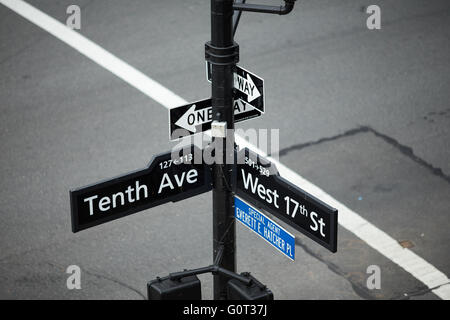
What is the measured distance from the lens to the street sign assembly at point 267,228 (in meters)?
5.75

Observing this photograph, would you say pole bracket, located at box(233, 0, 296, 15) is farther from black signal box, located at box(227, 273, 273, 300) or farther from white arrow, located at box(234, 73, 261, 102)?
black signal box, located at box(227, 273, 273, 300)

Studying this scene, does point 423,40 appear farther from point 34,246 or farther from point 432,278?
point 34,246

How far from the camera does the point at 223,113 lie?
568 cm

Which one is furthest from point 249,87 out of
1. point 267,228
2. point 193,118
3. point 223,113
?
point 267,228

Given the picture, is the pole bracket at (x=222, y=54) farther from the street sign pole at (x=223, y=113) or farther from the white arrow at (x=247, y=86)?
the white arrow at (x=247, y=86)

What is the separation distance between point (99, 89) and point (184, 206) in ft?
10.3

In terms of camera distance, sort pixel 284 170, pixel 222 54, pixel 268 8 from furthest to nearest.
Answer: pixel 284 170
pixel 222 54
pixel 268 8

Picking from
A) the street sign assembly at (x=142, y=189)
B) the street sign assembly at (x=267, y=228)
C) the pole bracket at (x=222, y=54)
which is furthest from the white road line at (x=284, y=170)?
the pole bracket at (x=222, y=54)

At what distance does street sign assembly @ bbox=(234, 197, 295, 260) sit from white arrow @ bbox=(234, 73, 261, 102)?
828mm

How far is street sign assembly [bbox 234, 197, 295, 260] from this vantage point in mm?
5750

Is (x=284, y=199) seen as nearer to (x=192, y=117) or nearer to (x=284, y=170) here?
(x=192, y=117)

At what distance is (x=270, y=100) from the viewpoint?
11844 mm

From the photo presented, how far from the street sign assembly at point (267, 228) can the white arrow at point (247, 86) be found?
828 millimetres

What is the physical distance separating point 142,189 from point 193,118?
0.66 meters
